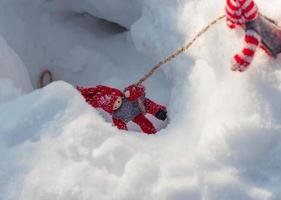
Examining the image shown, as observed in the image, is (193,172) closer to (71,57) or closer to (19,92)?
(19,92)

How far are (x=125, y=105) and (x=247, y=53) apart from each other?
639mm

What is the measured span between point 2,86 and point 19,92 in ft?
0.22

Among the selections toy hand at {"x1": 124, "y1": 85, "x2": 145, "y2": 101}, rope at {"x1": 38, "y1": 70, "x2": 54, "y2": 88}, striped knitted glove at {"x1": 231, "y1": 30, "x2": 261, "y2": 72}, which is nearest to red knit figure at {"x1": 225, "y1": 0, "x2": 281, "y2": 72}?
striped knitted glove at {"x1": 231, "y1": 30, "x2": 261, "y2": 72}

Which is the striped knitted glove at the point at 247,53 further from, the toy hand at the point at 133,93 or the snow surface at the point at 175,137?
the toy hand at the point at 133,93

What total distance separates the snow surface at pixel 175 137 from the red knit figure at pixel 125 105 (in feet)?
0.40

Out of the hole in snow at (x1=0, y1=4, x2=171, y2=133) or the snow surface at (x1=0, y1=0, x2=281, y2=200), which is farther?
the hole in snow at (x1=0, y1=4, x2=171, y2=133)

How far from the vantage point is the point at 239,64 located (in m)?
1.48

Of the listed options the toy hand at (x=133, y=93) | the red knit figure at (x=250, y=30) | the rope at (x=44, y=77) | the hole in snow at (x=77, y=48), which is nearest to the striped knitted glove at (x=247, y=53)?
the red knit figure at (x=250, y=30)

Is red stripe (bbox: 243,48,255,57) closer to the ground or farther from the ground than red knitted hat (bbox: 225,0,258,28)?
closer to the ground

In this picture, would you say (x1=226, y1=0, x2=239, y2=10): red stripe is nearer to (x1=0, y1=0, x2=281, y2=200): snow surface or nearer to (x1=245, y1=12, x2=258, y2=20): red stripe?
(x1=245, y1=12, x2=258, y2=20): red stripe

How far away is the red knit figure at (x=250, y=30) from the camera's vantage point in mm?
1461

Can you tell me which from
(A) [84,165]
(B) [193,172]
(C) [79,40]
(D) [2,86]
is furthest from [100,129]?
(C) [79,40]

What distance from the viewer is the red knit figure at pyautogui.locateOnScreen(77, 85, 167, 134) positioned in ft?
6.34

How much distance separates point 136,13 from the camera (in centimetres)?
231
